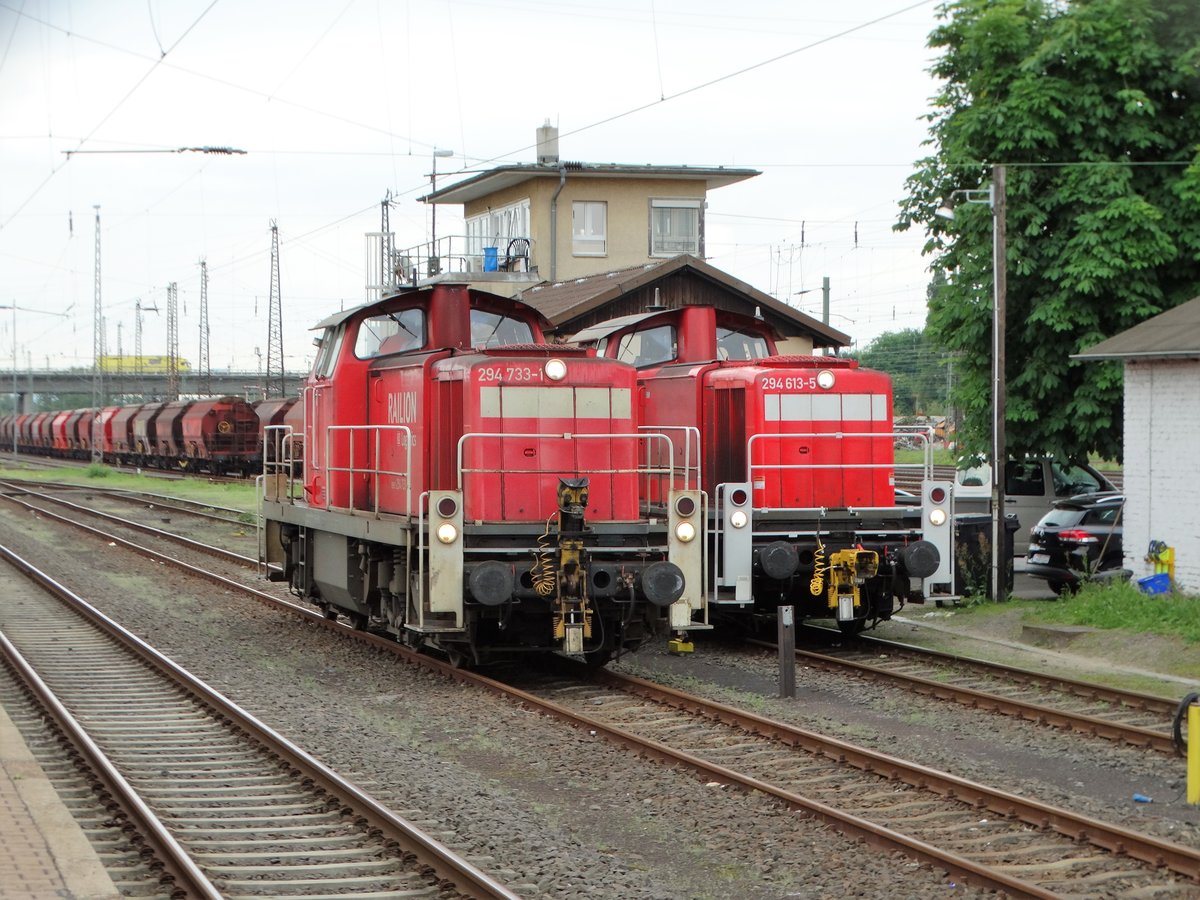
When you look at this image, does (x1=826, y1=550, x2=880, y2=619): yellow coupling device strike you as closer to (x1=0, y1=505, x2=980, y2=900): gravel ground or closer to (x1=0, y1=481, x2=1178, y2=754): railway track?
(x1=0, y1=481, x2=1178, y2=754): railway track

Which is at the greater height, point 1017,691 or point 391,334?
point 391,334

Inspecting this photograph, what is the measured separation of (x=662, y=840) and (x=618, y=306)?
65.8 feet

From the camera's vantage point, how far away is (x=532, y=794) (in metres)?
8.34

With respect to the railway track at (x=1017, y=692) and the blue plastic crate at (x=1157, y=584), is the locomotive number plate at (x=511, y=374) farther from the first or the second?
the blue plastic crate at (x=1157, y=584)

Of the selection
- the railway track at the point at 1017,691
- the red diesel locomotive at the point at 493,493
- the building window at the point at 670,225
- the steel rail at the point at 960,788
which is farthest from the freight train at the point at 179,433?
the steel rail at the point at 960,788

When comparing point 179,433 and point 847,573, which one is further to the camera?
point 179,433

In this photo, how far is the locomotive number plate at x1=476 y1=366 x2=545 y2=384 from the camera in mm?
11422

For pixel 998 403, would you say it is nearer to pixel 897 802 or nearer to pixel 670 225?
pixel 897 802

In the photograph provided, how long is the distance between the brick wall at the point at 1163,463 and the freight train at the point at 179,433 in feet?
79.5

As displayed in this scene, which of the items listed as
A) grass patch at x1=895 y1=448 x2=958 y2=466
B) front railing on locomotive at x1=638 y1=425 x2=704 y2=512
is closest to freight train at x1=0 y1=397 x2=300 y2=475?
front railing on locomotive at x1=638 y1=425 x2=704 y2=512

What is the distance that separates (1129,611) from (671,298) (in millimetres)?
14097

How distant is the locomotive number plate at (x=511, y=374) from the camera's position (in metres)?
11.4

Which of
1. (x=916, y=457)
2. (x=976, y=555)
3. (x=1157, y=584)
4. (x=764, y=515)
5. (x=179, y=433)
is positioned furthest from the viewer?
(x=916, y=457)

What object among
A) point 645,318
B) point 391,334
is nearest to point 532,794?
point 391,334
